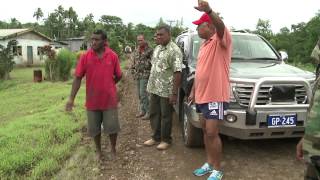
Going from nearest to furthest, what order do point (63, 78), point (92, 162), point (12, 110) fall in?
point (92, 162), point (12, 110), point (63, 78)

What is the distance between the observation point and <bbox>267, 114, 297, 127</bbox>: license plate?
5367mm

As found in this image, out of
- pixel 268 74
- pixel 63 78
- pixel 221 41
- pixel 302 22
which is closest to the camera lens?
pixel 221 41

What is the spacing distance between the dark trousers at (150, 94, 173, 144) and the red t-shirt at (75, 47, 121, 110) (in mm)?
860

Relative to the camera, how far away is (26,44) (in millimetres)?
39438

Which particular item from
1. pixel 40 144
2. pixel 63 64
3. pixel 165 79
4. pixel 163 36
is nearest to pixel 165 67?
pixel 165 79

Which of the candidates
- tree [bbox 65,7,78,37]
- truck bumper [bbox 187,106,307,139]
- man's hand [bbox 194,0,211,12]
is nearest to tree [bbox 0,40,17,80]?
truck bumper [bbox 187,106,307,139]

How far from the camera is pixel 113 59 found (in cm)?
588

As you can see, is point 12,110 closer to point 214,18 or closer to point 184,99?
point 184,99

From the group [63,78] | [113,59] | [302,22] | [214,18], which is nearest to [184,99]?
[113,59]

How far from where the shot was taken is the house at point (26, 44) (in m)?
37.6

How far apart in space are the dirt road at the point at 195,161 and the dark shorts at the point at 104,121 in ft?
1.48

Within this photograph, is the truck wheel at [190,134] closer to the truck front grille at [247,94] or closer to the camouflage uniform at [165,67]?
the camouflage uniform at [165,67]

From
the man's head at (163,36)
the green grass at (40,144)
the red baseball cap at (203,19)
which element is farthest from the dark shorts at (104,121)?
the red baseball cap at (203,19)

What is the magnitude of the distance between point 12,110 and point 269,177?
9.87 metres
